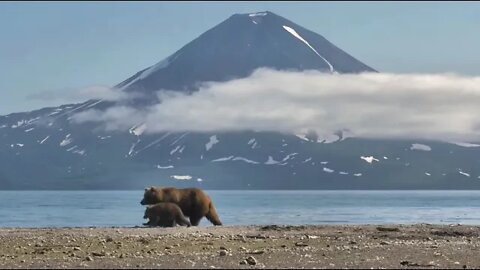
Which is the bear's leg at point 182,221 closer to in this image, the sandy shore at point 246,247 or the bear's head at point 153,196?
the sandy shore at point 246,247

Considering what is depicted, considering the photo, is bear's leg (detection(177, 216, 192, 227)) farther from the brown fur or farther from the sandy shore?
the sandy shore

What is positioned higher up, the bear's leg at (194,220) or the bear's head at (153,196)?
the bear's head at (153,196)

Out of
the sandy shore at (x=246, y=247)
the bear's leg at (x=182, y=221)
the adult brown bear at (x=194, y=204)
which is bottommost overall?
the sandy shore at (x=246, y=247)

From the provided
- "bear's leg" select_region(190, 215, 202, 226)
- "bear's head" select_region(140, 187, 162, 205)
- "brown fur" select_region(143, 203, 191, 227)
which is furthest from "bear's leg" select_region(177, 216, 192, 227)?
"bear's head" select_region(140, 187, 162, 205)

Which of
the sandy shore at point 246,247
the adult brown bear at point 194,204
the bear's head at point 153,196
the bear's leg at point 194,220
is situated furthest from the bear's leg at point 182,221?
the bear's head at point 153,196

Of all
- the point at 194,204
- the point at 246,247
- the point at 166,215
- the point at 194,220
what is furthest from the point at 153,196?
the point at 246,247

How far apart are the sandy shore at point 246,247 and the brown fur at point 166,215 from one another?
2.39 metres

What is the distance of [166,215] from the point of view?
3662cm

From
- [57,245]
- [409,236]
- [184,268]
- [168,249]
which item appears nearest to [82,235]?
[57,245]

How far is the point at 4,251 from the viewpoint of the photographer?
25391 millimetres

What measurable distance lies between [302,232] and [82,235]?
7779mm

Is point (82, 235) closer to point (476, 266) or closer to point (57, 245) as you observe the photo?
point (57, 245)

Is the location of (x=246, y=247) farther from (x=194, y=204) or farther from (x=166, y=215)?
(x=194, y=204)

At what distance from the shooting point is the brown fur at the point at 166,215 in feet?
120
